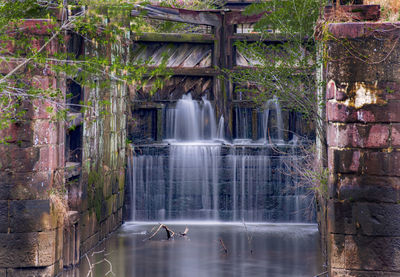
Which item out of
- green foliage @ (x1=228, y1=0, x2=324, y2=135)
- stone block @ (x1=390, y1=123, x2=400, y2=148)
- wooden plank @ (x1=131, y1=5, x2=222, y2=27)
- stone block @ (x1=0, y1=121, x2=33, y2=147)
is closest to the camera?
stone block @ (x1=390, y1=123, x2=400, y2=148)

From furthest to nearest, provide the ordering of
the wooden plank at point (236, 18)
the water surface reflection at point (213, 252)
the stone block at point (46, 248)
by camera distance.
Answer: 1. the wooden plank at point (236, 18)
2. the water surface reflection at point (213, 252)
3. the stone block at point (46, 248)

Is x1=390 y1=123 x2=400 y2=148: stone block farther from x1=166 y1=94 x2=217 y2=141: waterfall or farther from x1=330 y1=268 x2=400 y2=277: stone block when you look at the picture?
x1=166 y1=94 x2=217 y2=141: waterfall

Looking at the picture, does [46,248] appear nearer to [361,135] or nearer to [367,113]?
[361,135]

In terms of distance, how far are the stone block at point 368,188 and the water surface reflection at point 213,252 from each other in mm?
3116

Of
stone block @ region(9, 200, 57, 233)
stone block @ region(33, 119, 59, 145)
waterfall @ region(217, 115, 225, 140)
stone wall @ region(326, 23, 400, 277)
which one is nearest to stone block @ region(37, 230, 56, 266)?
stone block @ region(9, 200, 57, 233)

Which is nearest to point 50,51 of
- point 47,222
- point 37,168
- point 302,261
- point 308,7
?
point 37,168

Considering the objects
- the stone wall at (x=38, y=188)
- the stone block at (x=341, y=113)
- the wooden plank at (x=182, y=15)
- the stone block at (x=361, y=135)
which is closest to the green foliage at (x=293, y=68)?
the stone block at (x=341, y=113)

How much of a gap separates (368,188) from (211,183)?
8.31 m

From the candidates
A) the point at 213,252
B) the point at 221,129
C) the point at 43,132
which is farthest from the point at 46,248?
the point at 221,129

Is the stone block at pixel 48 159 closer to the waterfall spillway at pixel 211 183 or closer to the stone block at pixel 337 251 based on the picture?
the stone block at pixel 337 251

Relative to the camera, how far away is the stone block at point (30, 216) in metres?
9.22

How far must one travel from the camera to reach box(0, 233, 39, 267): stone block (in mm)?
9195

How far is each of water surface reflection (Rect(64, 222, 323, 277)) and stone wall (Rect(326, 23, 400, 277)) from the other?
2.78 metres

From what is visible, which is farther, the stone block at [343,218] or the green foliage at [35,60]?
the green foliage at [35,60]
